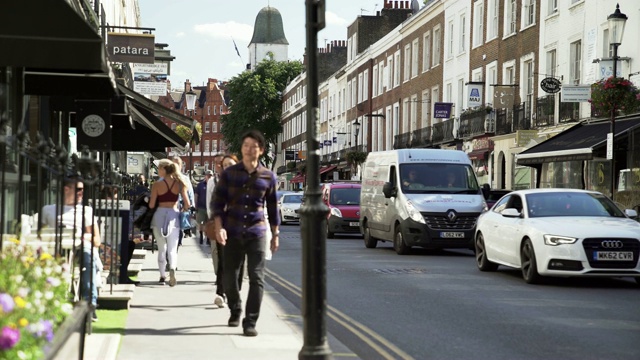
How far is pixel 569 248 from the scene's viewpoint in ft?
50.1

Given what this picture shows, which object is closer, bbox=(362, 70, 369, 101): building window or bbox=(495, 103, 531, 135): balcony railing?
bbox=(495, 103, 531, 135): balcony railing

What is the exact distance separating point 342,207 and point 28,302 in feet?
96.9

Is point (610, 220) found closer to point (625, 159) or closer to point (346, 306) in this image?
point (346, 306)

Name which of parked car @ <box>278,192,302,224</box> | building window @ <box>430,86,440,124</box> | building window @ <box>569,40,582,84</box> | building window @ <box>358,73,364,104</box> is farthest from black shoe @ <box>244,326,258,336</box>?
building window @ <box>358,73,364,104</box>

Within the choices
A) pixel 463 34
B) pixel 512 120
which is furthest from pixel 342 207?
pixel 463 34

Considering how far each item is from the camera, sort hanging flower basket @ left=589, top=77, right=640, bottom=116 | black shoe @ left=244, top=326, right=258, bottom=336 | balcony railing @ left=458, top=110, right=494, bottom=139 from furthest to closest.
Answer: balcony railing @ left=458, top=110, right=494, bottom=139 < hanging flower basket @ left=589, top=77, right=640, bottom=116 < black shoe @ left=244, top=326, right=258, bottom=336

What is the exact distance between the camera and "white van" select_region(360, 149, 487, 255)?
920 inches

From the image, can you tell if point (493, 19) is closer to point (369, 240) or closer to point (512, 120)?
point (512, 120)

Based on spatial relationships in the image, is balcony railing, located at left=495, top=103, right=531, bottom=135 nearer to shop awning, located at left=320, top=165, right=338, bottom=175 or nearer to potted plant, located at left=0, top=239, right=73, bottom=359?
potted plant, located at left=0, top=239, right=73, bottom=359

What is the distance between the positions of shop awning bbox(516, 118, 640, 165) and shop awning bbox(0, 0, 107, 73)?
20525mm

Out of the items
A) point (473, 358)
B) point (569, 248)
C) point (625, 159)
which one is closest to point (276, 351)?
point (473, 358)

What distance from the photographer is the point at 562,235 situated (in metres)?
15.4

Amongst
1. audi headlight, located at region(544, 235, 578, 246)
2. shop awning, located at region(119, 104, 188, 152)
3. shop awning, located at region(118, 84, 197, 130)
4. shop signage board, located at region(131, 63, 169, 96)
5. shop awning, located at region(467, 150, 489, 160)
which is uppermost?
shop signage board, located at region(131, 63, 169, 96)

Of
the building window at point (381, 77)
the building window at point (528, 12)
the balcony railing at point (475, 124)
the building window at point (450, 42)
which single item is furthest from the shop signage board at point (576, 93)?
the building window at point (381, 77)
